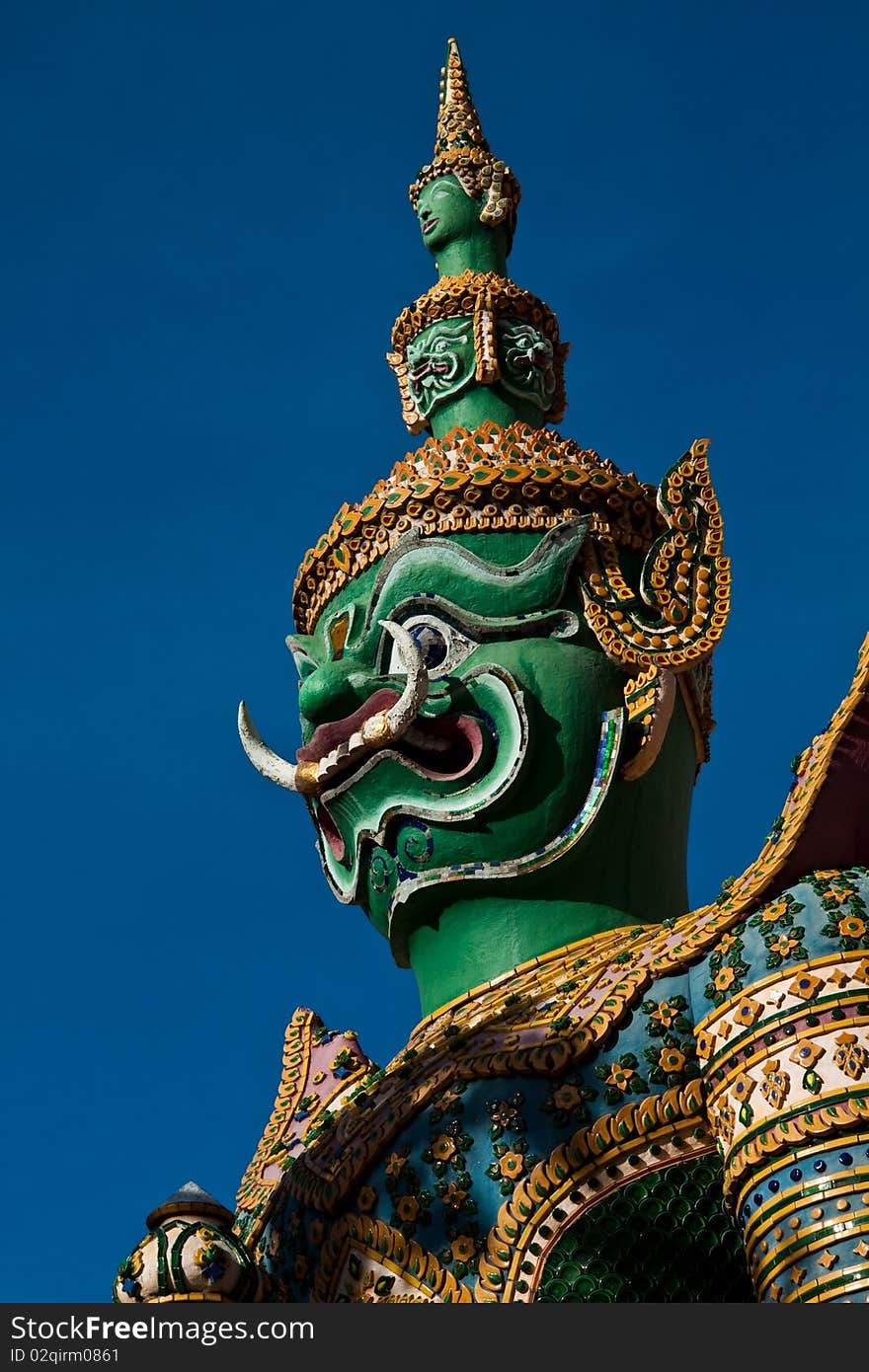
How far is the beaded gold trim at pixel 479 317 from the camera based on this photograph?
1273cm

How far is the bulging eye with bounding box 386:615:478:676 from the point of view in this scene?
1129 cm

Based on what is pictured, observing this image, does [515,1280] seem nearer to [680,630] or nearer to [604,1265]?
[604,1265]

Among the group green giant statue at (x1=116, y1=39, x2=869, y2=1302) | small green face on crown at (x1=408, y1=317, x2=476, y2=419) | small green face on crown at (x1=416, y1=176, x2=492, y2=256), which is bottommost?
green giant statue at (x1=116, y1=39, x2=869, y2=1302)

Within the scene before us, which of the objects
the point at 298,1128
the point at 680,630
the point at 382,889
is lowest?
the point at 298,1128

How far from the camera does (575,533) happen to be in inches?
456

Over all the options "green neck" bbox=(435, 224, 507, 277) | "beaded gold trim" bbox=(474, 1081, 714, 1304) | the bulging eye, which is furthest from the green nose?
"green neck" bbox=(435, 224, 507, 277)

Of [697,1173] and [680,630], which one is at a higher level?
[680,630]

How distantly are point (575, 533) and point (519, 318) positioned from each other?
1.84 m

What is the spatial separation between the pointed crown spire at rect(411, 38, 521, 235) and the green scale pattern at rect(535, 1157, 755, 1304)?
6.01m

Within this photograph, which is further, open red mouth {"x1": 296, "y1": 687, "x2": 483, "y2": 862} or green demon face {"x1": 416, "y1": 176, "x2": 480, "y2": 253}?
green demon face {"x1": 416, "y1": 176, "x2": 480, "y2": 253}

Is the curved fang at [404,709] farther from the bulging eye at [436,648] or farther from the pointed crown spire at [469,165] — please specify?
the pointed crown spire at [469,165]

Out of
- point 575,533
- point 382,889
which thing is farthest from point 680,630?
point 382,889

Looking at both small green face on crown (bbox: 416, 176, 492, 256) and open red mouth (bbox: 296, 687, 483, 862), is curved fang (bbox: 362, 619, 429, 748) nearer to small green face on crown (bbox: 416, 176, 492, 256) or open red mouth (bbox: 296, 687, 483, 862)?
open red mouth (bbox: 296, 687, 483, 862)

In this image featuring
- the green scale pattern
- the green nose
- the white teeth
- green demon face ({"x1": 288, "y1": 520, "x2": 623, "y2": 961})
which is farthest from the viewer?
the green nose
